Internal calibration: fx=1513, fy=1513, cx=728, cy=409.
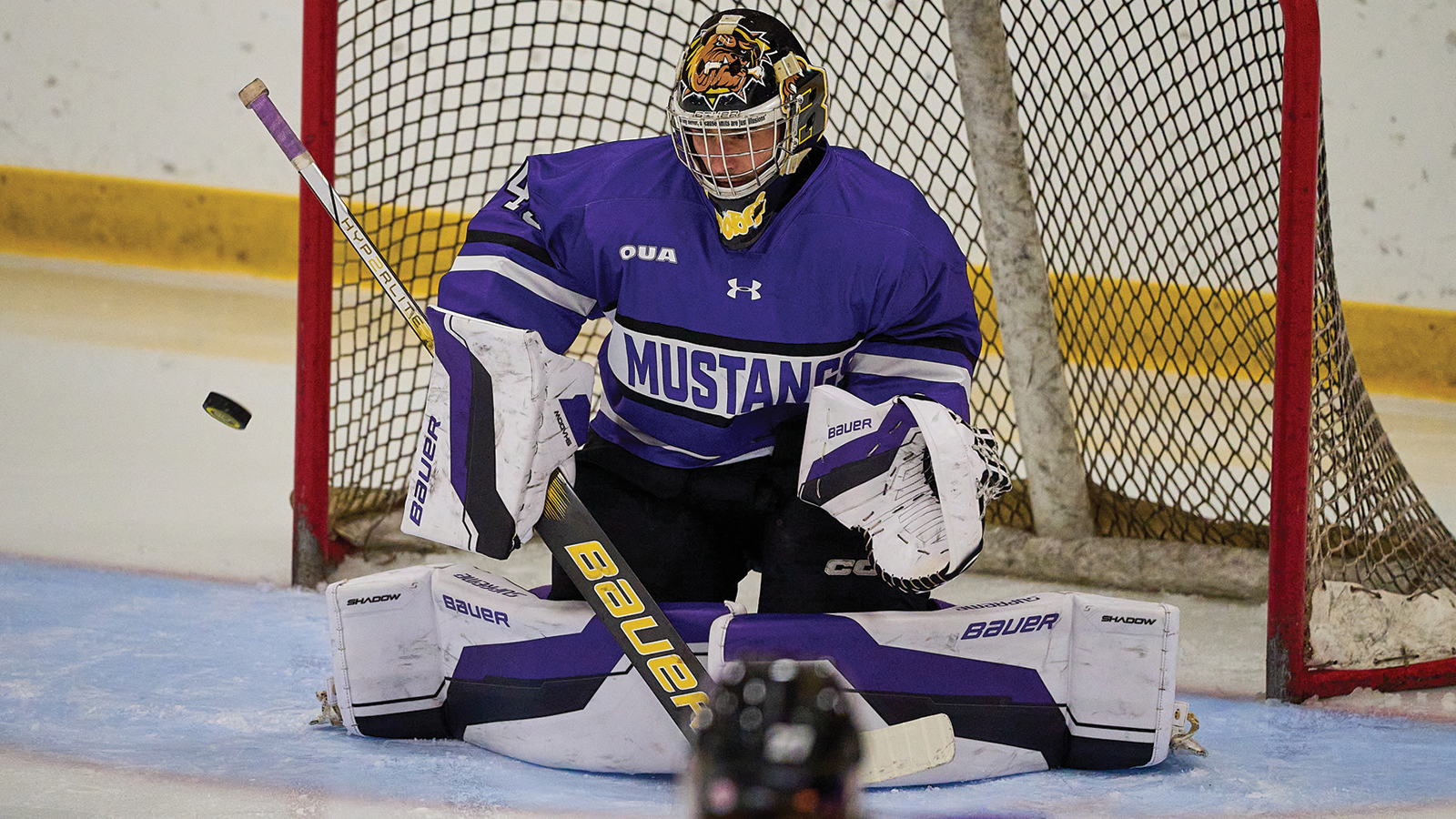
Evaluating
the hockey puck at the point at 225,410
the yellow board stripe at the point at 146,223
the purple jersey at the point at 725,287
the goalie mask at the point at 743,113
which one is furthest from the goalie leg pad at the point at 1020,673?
the yellow board stripe at the point at 146,223

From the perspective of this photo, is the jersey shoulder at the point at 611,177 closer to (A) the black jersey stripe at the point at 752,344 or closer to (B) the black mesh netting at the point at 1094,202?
(A) the black jersey stripe at the point at 752,344

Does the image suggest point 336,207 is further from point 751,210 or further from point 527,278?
point 751,210

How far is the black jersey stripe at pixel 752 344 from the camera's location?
6.25 feet

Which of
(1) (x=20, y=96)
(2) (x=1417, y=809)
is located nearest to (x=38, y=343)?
(1) (x=20, y=96)

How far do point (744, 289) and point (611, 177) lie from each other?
0.24 m

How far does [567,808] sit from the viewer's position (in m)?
1.73

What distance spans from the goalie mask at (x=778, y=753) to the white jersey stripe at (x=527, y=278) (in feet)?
3.87

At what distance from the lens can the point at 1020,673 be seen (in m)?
1.88

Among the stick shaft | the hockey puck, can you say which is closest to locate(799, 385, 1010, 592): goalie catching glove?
the stick shaft

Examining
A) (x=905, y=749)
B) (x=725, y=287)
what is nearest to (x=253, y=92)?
(x=725, y=287)

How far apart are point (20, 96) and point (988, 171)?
14.1ft

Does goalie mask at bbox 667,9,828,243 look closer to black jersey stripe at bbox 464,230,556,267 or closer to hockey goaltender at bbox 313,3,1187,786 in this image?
hockey goaltender at bbox 313,3,1187,786

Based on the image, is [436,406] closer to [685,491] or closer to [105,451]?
[685,491]

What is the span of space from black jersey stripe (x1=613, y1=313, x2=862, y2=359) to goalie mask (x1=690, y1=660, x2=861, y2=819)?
108 cm
